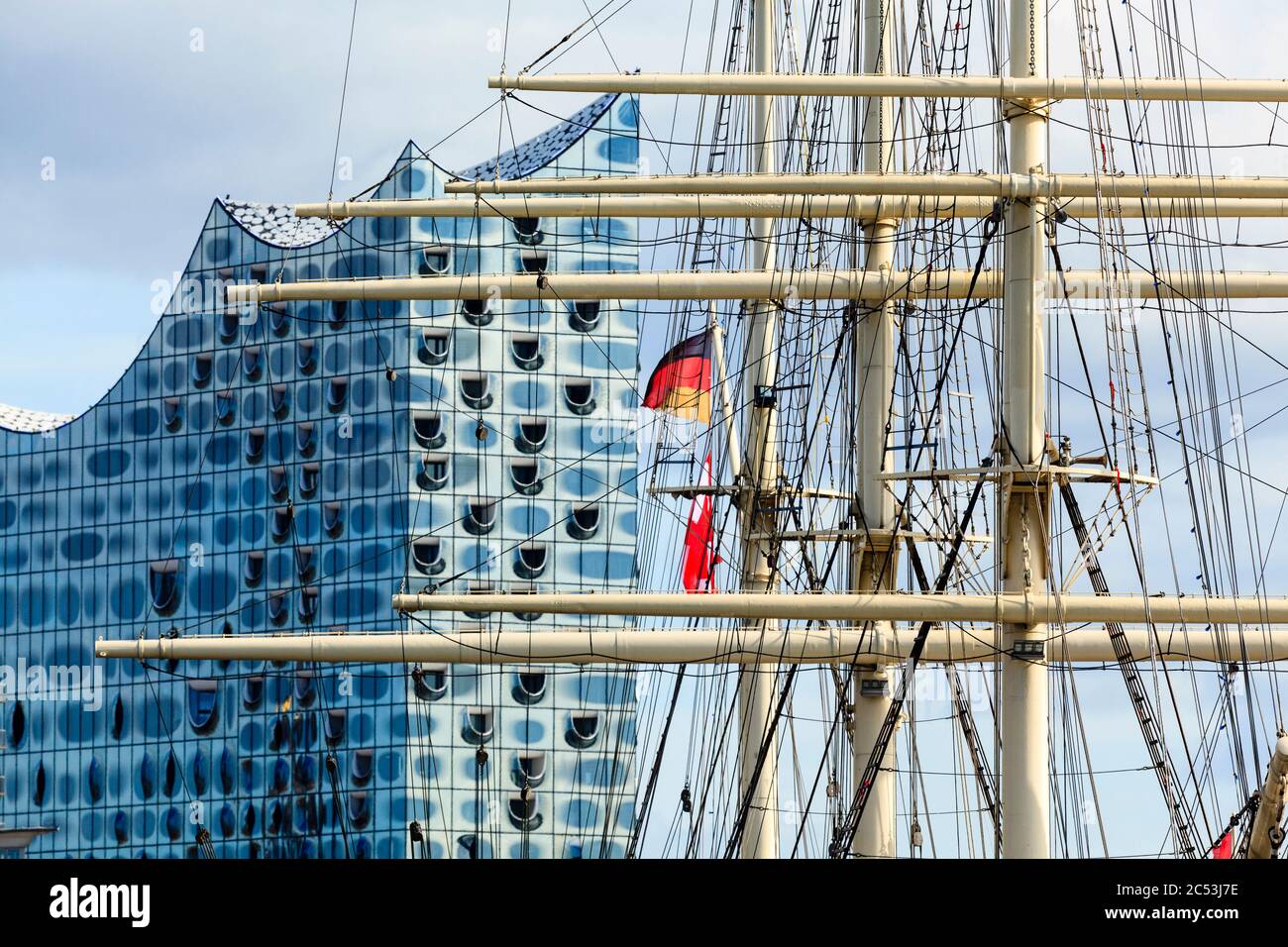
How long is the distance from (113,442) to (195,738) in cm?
1384

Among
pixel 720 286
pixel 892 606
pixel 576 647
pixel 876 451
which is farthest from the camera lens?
pixel 720 286

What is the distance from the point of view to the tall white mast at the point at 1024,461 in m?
32.6

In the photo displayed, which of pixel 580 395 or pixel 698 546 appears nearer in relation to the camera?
pixel 698 546

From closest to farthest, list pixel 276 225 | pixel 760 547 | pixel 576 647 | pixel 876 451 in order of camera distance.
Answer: pixel 576 647, pixel 876 451, pixel 760 547, pixel 276 225

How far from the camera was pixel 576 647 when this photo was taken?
3706 cm

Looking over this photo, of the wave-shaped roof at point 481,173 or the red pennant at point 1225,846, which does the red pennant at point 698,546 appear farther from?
the wave-shaped roof at point 481,173

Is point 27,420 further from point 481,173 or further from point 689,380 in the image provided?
point 689,380

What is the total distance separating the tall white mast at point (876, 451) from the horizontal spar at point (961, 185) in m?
2.31

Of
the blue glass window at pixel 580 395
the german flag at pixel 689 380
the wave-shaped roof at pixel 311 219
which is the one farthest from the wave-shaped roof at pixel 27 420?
the german flag at pixel 689 380

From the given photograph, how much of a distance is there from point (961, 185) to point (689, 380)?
1239 cm

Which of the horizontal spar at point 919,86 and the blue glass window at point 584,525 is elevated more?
the horizontal spar at point 919,86

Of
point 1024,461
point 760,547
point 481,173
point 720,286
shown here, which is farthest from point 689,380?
point 481,173

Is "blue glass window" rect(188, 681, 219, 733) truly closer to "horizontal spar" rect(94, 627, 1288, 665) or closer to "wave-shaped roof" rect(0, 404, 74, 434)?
"wave-shaped roof" rect(0, 404, 74, 434)
